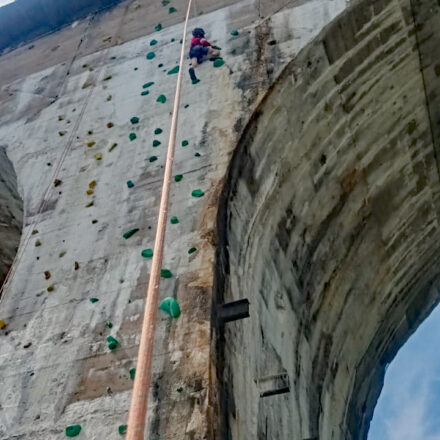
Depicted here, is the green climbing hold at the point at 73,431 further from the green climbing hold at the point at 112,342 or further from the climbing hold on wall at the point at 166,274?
the climbing hold on wall at the point at 166,274

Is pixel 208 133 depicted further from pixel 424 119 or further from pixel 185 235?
pixel 424 119

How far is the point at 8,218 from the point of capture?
19.0 feet

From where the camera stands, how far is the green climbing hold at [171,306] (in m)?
3.27

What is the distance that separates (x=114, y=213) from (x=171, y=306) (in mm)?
1079

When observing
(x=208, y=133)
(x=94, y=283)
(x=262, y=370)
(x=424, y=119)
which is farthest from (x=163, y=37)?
(x=262, y=370)

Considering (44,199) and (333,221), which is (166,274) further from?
(333,221)

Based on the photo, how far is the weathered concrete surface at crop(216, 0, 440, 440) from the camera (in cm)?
375

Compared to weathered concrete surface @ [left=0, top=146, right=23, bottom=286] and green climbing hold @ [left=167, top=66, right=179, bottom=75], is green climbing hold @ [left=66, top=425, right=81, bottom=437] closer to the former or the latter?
weathered concrete surface @ [left=0, top=146, right=23, bottom=286]

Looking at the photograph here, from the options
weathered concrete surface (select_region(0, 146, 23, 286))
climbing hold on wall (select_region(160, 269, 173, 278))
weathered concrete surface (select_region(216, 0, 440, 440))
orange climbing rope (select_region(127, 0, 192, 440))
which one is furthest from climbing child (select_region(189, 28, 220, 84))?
orange climbing rope (select_region(127, 0, 192, 440))

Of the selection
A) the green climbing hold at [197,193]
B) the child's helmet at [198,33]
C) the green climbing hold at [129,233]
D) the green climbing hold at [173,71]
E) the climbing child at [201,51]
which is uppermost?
the child's helmet at [198,33]

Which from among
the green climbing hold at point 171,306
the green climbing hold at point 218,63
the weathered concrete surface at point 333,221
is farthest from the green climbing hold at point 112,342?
the green climbing hold at point 218,63

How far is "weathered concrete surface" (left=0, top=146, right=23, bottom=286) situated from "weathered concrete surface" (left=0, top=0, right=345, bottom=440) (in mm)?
345

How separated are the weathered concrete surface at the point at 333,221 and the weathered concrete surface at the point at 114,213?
190 mm

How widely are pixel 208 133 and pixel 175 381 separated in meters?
1.94
